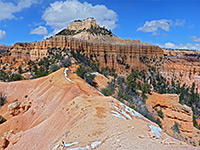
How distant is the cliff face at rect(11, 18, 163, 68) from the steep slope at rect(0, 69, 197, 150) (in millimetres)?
40636

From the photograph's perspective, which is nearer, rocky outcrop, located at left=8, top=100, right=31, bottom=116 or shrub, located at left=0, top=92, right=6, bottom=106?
rocky outcrop, located at left=8, top=100, right=31, bottom=116

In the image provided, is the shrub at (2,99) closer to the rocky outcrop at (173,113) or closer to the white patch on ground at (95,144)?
the white patch on ground at (95,144)

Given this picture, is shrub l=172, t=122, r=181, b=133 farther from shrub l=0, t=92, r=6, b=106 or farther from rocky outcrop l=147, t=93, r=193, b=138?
shrub l=0, t=92, r=6, b=106

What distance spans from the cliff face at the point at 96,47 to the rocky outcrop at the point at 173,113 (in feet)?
128

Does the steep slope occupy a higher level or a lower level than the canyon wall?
lower

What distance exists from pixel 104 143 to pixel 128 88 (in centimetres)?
2905

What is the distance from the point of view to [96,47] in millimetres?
69375

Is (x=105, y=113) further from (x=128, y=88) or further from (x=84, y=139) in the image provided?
(x=128, y=88)

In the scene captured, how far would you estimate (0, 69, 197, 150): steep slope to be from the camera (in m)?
6.42

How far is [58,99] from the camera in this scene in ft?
53.0

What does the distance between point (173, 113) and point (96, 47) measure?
1967 inches

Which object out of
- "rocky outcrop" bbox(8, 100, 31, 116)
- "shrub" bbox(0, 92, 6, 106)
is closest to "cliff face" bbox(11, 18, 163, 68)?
"shrub" bbox(0, 92, 6, 106)

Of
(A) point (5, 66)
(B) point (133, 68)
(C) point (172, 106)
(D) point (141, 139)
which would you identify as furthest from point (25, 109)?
(B) point (133, 68)

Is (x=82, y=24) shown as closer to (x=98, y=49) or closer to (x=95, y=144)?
(x=98, y=49)
